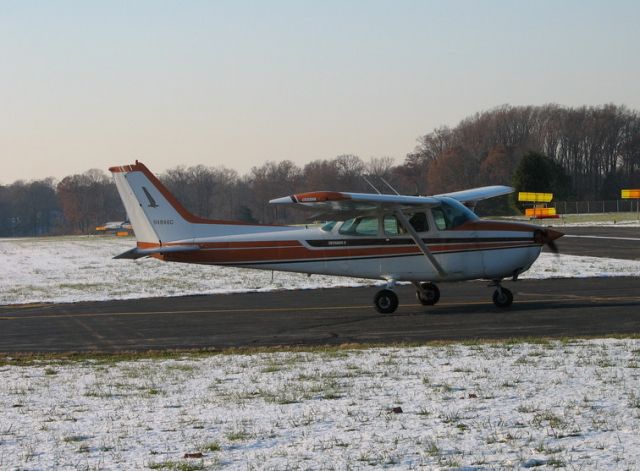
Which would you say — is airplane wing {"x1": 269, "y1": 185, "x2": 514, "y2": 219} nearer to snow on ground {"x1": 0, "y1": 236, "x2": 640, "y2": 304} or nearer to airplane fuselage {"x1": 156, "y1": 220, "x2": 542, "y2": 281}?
airplane fuselage {"x1": 156, "y1": 220, "x2": 542, "y2": 281}

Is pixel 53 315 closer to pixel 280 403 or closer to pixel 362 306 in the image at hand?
pixel 362 306

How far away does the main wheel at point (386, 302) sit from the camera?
17406mm

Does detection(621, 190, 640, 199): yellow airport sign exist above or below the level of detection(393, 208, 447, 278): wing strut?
above

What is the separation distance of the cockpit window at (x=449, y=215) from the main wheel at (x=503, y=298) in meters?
1.62

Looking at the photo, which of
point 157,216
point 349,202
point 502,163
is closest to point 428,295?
point 349,202

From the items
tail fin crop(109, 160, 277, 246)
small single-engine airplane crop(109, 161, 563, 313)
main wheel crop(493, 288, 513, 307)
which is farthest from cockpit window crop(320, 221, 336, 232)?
main wheel crop(493, 288, 513, 307)

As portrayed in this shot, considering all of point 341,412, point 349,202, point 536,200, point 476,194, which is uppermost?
point 536,200

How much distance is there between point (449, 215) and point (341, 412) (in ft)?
34.6

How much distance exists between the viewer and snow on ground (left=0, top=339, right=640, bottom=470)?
6219 millimetres

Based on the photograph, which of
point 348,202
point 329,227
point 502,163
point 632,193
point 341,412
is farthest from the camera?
point 502,163

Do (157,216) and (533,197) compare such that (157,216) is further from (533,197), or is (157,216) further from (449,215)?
(533,197)

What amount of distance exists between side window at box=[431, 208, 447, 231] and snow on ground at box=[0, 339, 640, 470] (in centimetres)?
631

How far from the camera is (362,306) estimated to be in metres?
19.1

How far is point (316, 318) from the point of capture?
17188mm
